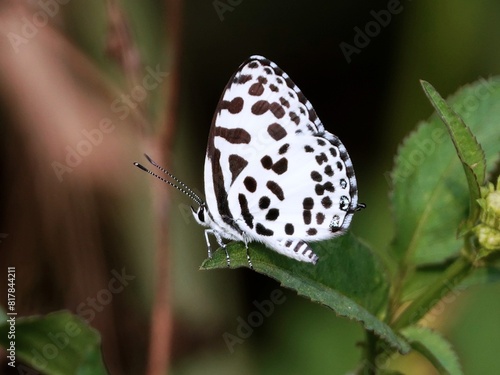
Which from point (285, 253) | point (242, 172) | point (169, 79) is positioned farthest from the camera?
point (169, 79)

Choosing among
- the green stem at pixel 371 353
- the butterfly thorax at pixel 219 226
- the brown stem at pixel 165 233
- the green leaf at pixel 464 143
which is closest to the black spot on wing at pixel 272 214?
the butterfly thorax at pixel 219 226

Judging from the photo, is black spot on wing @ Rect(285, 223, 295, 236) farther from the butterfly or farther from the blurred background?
the blurred background

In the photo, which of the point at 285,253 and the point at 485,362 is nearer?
the point at 285,253

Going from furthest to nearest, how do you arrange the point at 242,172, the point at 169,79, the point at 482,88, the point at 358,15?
the point at 358,15 → the point at 169,79 → the point at 482,88 → the point at 242,172

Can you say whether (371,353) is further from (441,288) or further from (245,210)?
(245,210)

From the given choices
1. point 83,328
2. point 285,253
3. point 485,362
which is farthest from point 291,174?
point 485,362

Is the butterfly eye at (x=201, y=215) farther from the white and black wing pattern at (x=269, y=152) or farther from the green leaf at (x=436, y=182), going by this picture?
the green leaf at (x=436, y=182)

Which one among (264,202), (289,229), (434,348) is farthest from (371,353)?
(264,202)

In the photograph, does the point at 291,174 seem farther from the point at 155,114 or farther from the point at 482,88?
the point at 155,114

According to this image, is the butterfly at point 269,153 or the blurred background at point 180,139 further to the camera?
the blurred background at point 180,139
